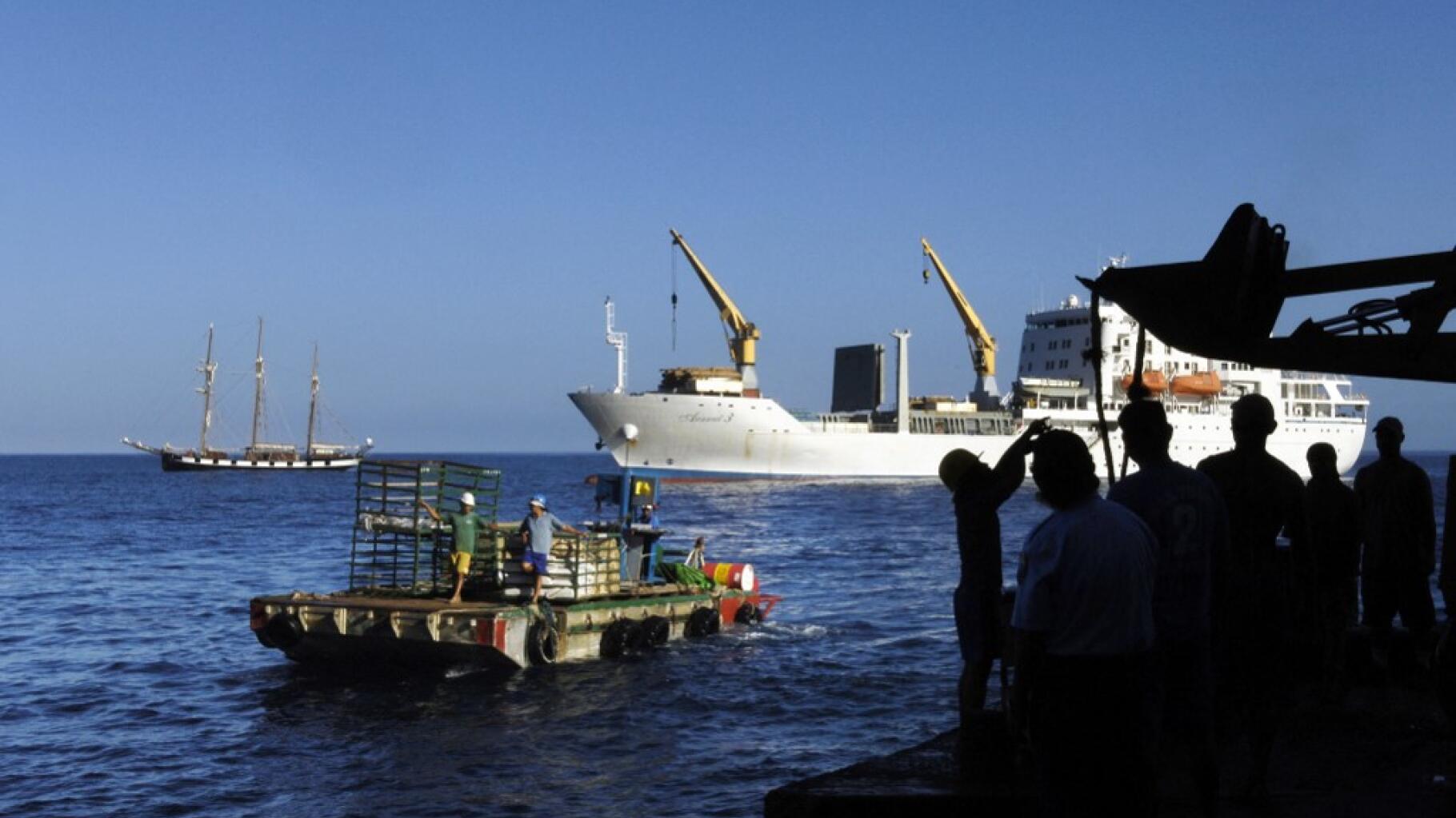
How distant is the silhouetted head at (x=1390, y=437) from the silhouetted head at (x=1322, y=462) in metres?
0.35

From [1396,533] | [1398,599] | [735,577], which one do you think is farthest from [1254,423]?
[735,577]

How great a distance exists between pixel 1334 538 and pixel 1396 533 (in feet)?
1.73

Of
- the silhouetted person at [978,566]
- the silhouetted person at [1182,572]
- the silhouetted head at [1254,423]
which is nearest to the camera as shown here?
the silhouetted person at [1182,572]

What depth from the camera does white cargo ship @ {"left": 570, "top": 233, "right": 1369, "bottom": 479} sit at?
82812mm

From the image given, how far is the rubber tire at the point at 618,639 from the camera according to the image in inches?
744

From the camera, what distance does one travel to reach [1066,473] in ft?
15.5

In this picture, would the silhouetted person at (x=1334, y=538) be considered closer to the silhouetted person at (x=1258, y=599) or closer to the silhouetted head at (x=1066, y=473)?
the silhouetted person at (x=1258, y=599)

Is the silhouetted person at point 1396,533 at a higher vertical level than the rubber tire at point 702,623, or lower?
higher

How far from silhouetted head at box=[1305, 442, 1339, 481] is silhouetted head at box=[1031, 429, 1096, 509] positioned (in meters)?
5.28

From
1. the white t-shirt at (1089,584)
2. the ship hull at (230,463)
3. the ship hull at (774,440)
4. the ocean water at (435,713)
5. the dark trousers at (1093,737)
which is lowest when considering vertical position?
the ocean water at (435,713)

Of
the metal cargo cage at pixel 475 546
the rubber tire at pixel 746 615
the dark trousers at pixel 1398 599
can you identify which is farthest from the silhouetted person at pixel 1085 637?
the rubber tire at pixel 746 615

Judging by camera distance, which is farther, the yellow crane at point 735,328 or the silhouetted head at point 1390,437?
the yellow crane at point 735,328

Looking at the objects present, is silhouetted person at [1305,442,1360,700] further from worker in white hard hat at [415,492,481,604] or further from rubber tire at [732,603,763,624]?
rubber tire at [732,603,763,624]

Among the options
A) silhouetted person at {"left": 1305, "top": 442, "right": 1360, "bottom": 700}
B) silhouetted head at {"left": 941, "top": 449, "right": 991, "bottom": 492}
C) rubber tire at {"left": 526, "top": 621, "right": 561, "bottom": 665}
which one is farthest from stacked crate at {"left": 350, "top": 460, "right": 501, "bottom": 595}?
silhouetted head at {"left": 941, "top": 449, "right": 991, "bottom": 492}
